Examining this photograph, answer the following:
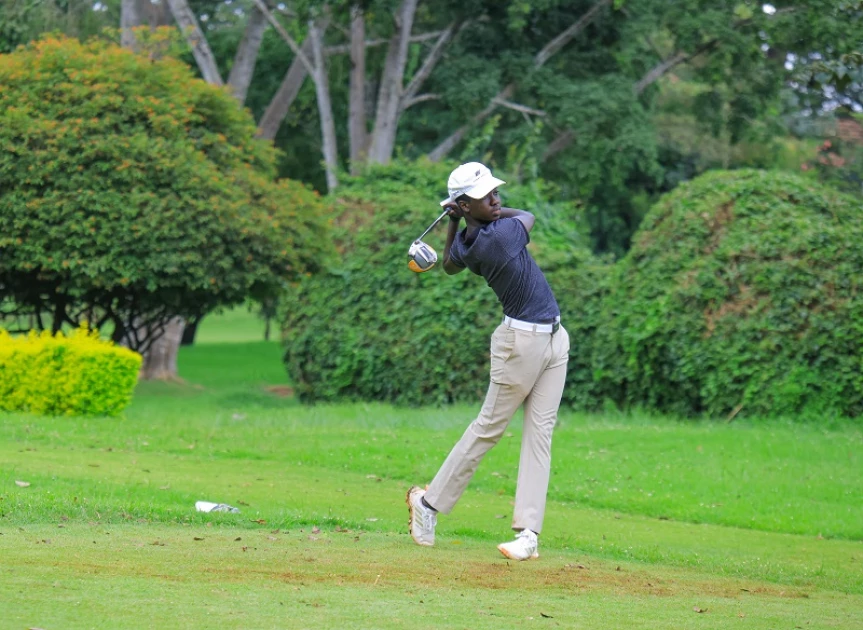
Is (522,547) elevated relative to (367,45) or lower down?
lower down

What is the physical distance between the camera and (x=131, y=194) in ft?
51.7

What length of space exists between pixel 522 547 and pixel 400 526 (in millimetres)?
1626

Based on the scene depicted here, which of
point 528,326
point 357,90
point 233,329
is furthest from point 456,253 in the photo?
point 233,329

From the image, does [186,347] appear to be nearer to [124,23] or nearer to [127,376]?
[124,23]

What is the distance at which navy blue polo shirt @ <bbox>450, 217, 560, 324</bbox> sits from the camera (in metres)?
6.81

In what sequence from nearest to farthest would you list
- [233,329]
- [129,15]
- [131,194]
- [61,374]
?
[61,374]
[131,194]
[129,15]
[233,329]

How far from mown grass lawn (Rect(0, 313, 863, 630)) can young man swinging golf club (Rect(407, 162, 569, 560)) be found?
0.96 feet

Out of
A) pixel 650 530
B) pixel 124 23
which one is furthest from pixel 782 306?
pixel 124 23

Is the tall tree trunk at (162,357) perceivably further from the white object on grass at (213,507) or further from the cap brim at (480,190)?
the cap brim at (480,190)

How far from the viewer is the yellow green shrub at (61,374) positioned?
1416 centimetres

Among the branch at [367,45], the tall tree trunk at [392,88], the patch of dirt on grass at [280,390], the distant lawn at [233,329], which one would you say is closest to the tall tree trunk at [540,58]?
the tall tree trunk at [392,88]

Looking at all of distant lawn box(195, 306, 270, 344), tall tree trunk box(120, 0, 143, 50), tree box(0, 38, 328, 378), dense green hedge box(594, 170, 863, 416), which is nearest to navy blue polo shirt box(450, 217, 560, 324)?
dense green hedge box(594, 170, 863, 416)

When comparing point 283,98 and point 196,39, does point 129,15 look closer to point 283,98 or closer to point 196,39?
point 196,39

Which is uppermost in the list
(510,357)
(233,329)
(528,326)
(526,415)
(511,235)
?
(511,235)
